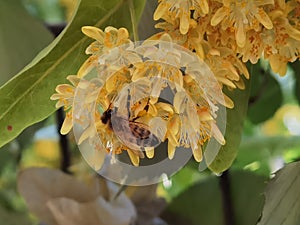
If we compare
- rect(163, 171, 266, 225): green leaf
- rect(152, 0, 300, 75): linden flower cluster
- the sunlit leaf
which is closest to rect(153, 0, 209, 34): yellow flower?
rect(152, 0, 300, 75): linden flower cluster

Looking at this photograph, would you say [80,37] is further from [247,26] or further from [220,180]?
[220,180]

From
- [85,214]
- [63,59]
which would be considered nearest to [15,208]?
[85,214]

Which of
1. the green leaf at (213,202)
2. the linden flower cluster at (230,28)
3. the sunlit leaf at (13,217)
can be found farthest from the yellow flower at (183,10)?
the sunlit leaf at (13,217)

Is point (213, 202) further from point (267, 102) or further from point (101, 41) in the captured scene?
point (101, 41)

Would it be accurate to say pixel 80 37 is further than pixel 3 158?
No

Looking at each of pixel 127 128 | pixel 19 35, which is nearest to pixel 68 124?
pixel 127 128
